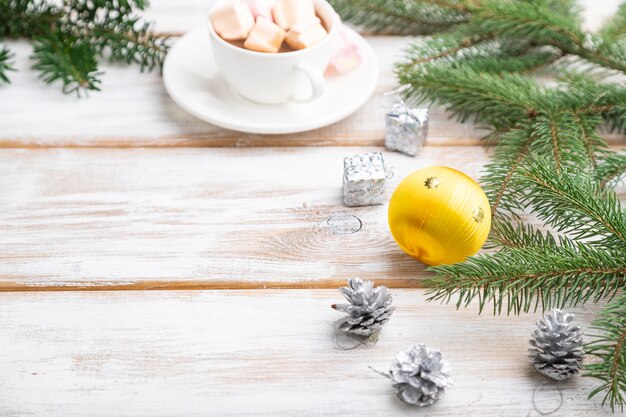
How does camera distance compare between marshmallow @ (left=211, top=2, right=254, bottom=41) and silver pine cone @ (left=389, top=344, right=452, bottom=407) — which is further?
marshmallow @ (left=211, top=2, right=254, bottom=41)

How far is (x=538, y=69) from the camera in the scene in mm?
994

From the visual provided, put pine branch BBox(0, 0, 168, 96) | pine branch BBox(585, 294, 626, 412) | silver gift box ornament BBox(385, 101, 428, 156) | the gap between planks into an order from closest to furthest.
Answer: pine branch BBox(585, 294, 626, 412), the gap between planks, silver gift box ornament BBox(385, 101, 428, 156), pine branch BBox(0, 0, 168, 96)

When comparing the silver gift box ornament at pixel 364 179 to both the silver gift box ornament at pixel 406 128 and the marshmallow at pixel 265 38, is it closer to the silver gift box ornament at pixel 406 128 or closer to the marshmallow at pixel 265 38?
the silver gift box ornament at pixel 406 128

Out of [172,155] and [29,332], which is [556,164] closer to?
[172,155]

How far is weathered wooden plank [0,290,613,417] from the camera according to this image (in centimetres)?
63

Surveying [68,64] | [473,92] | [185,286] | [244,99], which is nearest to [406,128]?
[473,92]

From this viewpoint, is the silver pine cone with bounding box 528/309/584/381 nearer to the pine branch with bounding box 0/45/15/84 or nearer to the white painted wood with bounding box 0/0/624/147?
the white painted wood with bounding box 0/0/624/147

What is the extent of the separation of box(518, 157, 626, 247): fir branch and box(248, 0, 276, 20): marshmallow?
1.17ft

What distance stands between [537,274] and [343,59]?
0.42 metres

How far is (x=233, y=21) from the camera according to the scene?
875 mm

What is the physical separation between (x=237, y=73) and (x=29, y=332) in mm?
382

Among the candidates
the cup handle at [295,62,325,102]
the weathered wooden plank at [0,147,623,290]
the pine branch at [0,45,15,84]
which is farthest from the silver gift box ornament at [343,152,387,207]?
the pine branch at [0,45,15,84]

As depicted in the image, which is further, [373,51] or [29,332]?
[373,51]

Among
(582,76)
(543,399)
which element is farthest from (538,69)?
(543,399)
